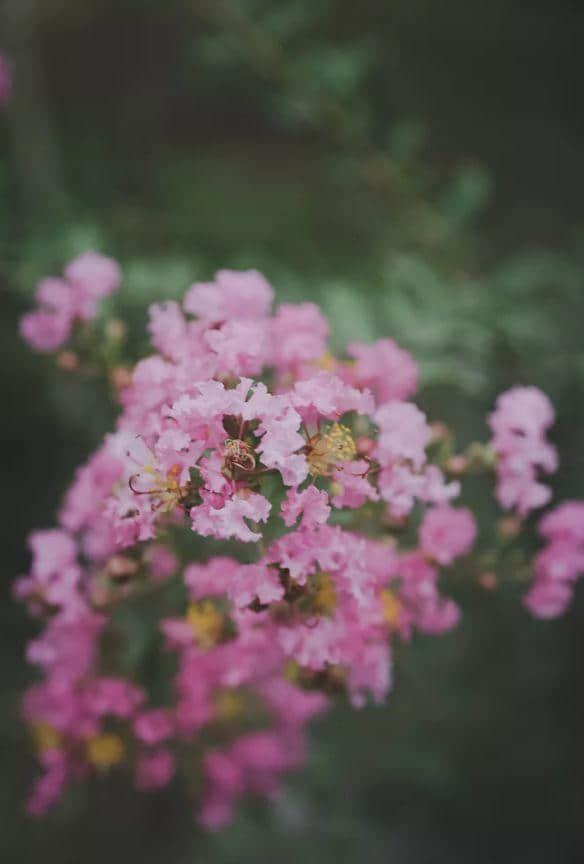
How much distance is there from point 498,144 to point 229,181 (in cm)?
101

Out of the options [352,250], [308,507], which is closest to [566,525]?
[308,507]

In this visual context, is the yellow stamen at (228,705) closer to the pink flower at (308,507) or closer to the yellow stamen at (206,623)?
the yellow stamen at (206,623)

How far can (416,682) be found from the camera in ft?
7.95

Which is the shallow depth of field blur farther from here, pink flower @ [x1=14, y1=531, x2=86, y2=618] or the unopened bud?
Result: pink flower @ [x1=14, y1=531, x2=86, y2=618]

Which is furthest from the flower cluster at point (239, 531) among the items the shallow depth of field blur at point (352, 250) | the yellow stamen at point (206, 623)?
the shallow depth of field blur at point (352, 250)

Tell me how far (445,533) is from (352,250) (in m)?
1.50

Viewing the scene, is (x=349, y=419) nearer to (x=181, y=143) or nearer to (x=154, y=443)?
(x=154, y=443)

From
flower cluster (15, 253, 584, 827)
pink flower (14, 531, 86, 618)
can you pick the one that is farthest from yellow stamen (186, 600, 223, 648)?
pink flower (14, 531, 86, 618)

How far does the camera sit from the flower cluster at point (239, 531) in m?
1.08

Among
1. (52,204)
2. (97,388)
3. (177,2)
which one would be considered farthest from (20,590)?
(177,2)

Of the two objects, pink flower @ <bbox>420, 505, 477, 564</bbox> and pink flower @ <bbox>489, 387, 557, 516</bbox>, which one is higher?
pink flower @ <bbox>489, 387, 557, 516</bbox>

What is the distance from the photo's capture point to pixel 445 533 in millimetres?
1373

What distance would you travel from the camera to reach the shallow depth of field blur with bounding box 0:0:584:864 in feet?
6.73

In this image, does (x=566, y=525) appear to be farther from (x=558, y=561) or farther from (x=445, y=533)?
(x=445, y=533)
